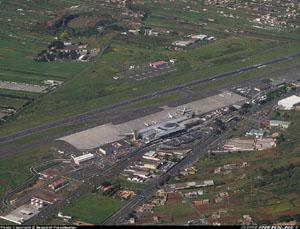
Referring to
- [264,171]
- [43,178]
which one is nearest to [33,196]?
[43,178]

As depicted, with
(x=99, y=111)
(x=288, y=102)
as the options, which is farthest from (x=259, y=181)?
(x=99, y=111)

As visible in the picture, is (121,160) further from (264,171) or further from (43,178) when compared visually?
(264,171)

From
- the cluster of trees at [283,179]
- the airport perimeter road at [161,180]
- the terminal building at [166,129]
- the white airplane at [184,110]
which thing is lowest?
the airport perimeter road at [161,180]

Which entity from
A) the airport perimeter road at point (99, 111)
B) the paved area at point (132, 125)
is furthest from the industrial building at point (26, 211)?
the airport perimeter road at point (99, 111)

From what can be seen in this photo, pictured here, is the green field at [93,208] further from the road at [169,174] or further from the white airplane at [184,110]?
the white airplane at [184,110]

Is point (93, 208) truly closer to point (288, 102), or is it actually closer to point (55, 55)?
point (288, 102)

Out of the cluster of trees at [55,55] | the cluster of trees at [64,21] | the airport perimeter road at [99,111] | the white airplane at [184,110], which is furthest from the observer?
the cluster of trees at [64,21]
